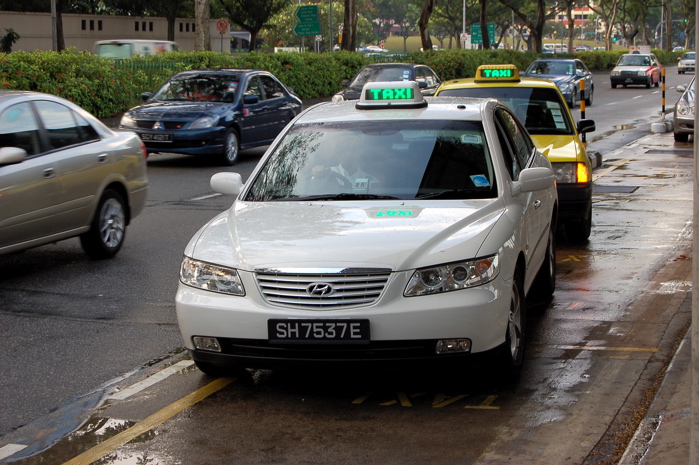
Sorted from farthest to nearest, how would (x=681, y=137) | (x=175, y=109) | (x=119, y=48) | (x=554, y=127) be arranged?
1. (x=119, y=48)
2. (x=681, y=137)
3. (x=175, y=109)
4. (x=554, y=127)

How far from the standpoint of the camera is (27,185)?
8211mm

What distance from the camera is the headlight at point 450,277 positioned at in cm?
491

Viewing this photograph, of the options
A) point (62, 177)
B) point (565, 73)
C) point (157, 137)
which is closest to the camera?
point (62, 177)

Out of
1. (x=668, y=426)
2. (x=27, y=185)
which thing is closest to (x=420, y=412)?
(x=668, y=426)

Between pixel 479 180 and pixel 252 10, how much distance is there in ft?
179

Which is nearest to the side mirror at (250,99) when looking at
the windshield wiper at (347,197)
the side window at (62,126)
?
the side window at (62,126)

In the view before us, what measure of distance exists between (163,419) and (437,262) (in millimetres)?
1552

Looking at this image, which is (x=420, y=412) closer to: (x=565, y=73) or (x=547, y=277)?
(x=547, y=277)

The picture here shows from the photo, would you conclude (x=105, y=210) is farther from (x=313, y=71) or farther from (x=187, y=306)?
(x=313, y=71)

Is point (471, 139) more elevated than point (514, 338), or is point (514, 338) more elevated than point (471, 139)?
point (471, 139)

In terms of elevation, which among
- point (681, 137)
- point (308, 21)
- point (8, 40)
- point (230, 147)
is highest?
point (308, 21)

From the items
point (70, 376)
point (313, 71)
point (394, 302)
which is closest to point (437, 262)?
point (394, 302)

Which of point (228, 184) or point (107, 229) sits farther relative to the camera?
point (107, 229)

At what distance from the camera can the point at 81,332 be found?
268 inches
